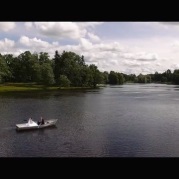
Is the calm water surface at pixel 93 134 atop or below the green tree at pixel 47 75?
below

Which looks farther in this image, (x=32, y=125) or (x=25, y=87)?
(x=25, y=87)

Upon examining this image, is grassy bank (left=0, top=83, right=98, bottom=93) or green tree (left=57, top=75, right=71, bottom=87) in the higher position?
green tree (left=57, top=75, right=71, bottom=87)

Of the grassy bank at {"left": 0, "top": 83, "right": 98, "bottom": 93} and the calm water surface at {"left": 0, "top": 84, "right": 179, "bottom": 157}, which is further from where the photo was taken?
the grassy bank at {"left": 0, "top": 83, "right": 98, "bottom": 93}

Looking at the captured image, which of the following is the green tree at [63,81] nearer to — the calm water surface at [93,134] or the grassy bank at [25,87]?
the grassy bank at [25,87]

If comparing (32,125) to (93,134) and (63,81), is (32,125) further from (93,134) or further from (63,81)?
(63,81)

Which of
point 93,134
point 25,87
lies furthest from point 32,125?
point 25,87

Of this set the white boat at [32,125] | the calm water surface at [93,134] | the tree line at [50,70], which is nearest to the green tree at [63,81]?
the tree line at [50,70]

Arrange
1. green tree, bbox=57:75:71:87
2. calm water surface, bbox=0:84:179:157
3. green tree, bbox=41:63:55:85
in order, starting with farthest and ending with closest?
green tree, bbox=57:75:71:87 < green tree, bbox=41:63:55:85 < calm water surface, bbox=0:84:179:157

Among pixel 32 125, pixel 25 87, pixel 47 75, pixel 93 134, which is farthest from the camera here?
pixel 47 75

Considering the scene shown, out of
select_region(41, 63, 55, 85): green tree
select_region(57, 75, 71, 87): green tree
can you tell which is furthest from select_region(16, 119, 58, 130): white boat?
select_region(57, 75, 71, 87): green tree

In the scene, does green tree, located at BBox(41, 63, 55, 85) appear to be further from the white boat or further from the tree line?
the white boat
